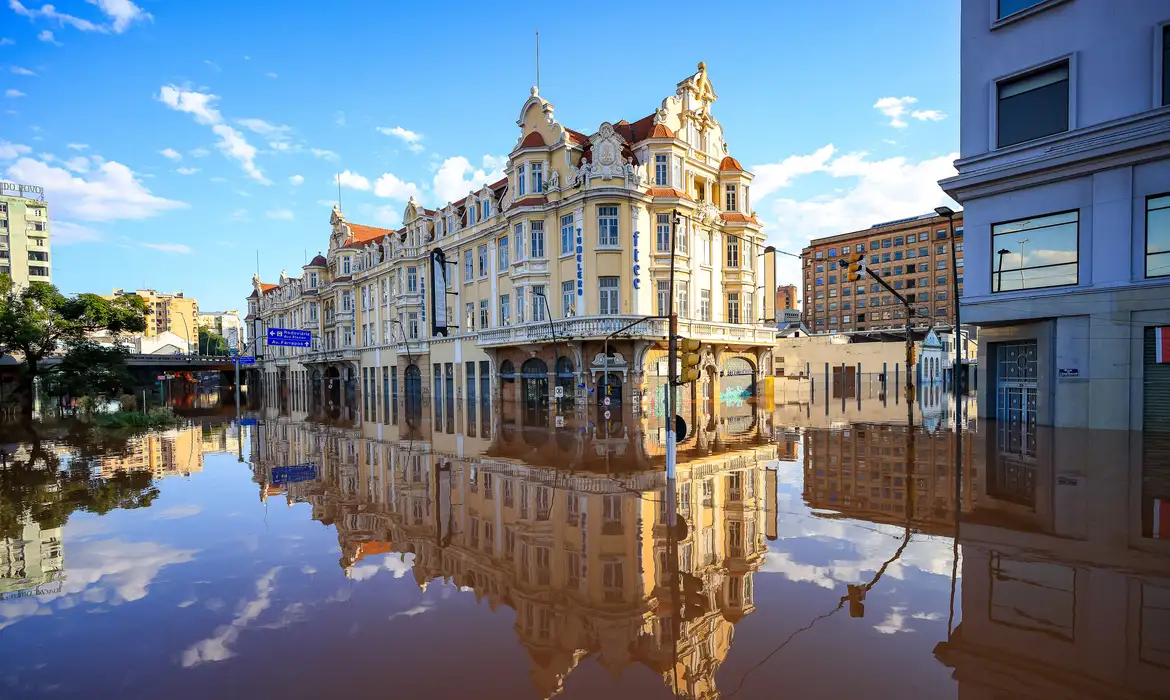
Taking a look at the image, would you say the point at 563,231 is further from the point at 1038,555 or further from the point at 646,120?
the point at 1038,555

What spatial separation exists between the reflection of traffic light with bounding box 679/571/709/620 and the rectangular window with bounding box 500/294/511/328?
1262 inches

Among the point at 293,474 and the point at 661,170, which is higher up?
the point at 661,170

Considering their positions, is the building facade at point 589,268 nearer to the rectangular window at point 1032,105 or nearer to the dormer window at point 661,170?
the dormer window at point 661,170

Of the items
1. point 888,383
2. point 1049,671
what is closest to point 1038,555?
point 1049,671

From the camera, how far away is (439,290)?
4484cm

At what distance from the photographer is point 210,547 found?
9.48 m

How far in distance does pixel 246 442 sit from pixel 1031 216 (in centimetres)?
3445

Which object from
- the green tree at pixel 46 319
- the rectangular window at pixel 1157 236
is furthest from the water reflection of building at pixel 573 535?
the green tree at pixel 46 319

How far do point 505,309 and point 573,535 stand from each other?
30806 mm

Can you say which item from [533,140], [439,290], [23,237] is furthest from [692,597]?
[23,237]

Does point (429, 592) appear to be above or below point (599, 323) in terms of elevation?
below

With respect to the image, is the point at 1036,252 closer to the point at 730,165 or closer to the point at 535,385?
the point at 730,165

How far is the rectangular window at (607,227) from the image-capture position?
3206 centimetres

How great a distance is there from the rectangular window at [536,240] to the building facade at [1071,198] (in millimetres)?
22037
